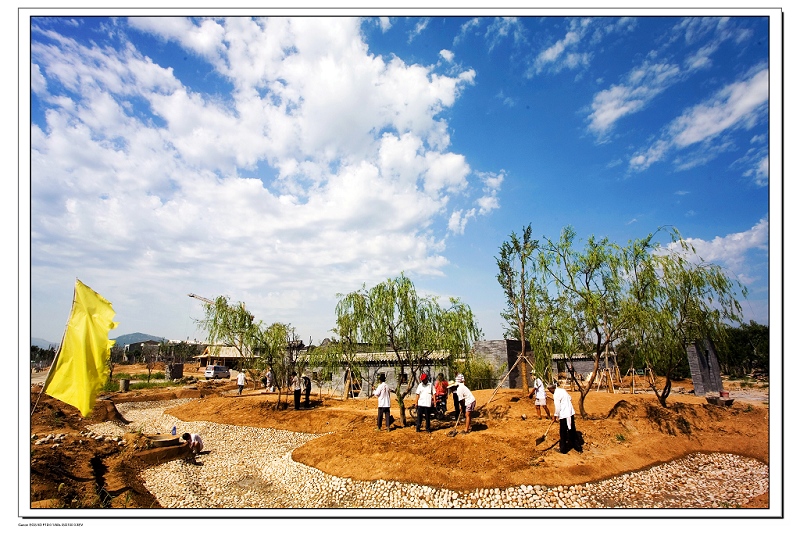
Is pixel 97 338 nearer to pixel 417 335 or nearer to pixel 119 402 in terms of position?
pixel 417 335

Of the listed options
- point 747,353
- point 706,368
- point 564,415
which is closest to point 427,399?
point 564,415

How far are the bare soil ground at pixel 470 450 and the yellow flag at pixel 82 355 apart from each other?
1.48 feet

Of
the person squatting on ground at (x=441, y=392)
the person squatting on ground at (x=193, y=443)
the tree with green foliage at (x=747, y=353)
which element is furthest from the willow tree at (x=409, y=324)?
the tree with green foliage at (x=747, y=353)

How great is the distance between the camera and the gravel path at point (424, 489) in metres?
5.96

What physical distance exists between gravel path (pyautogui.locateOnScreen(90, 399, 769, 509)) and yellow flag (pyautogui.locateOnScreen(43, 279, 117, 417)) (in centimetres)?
300

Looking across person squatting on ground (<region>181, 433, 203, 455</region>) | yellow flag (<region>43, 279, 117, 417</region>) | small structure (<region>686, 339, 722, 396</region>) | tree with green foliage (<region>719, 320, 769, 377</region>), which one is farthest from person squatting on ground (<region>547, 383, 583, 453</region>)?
tree with green foliage (<region>719, 320, 769, 377</region>)

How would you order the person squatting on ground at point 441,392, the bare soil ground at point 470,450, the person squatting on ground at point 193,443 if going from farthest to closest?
the person squatting on ground at point 441,392, the person squatting on ground at point 193,443, the bare soil ground at point 470,450

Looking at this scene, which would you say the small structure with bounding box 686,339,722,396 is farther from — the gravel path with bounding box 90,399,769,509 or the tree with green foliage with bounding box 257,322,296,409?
the tree with green foliage with bounding box 257,322,296,409

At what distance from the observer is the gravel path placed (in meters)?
5.96

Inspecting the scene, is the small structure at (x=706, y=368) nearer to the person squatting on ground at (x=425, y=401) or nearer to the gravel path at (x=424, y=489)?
the gravel path at (x=424, y=489)

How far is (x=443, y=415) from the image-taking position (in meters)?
11.8

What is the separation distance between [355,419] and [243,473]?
499cm
